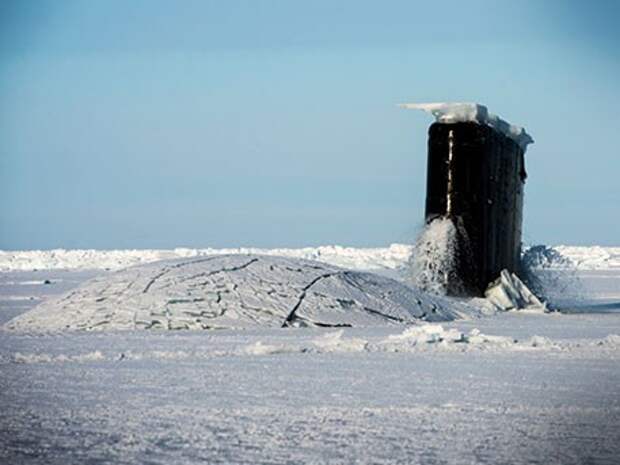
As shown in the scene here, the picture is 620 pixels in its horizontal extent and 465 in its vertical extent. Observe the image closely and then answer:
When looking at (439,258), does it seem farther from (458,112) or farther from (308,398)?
(308,398)

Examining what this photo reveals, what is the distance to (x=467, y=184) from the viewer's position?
17094mm

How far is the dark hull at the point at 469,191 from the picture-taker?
17.1 metres

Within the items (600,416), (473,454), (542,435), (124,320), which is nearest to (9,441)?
(473,454)

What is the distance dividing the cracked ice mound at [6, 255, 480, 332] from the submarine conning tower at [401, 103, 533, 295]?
10.8 ft

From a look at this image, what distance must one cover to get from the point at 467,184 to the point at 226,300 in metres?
5.58

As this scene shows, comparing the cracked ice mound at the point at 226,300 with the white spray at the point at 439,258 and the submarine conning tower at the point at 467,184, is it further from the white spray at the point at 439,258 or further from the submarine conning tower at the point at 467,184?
the submarine conning tower at the point at 467,184

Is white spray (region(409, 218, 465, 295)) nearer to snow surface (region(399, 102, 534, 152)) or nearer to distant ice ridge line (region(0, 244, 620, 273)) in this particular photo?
snow surface (region(399, 102, 534, 152))

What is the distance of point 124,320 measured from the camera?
471 inches

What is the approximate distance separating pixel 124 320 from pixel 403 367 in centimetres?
450

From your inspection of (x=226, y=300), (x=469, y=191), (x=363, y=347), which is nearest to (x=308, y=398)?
(x=363, y=347)

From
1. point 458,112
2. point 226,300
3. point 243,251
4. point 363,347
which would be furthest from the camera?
point 243,251

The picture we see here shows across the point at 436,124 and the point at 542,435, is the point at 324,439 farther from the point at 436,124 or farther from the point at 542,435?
the point at 436,124

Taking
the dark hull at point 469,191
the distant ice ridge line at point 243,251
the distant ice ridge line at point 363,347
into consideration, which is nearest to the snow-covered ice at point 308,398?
the distant ice ridge line at point 363,347

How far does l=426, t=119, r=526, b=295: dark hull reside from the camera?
17094 millimetres
